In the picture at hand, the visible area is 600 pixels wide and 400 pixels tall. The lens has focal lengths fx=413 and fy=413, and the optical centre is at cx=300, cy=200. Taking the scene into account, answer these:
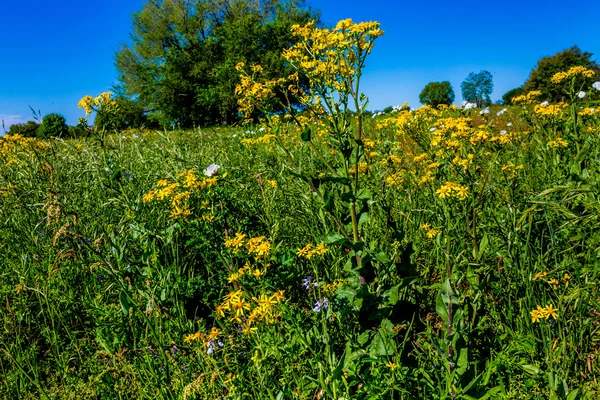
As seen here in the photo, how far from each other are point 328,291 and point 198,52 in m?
33.0

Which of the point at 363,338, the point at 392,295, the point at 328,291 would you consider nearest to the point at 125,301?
the point at 328,291

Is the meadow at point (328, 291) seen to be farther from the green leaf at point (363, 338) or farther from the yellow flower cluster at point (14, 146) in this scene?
the yellow flower cluster at point (14, 146)

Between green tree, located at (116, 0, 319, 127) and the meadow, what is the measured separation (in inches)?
1053

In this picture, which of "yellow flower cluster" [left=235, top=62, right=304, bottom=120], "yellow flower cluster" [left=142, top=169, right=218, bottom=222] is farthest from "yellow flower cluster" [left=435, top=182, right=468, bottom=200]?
"yellow flower cluster" [left=142, top=169, right=218, bottom=222]

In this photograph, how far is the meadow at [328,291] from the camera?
154 cm

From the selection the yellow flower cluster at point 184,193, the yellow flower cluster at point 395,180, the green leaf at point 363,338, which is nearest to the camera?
the green leaf at point 363,338

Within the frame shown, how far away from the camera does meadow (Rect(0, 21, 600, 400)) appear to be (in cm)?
154

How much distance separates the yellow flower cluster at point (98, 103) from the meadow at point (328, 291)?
0.06 feet

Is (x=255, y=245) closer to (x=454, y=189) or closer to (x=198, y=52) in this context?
(x=454, y=189)

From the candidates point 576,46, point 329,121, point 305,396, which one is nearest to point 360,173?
point 329,121

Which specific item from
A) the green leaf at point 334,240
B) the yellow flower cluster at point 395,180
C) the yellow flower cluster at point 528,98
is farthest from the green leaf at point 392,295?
the yellow flower cluster at point 528,98

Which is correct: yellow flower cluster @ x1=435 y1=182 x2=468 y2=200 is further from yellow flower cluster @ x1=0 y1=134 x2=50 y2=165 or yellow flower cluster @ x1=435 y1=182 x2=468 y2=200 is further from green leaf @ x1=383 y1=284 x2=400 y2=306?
yellow flower cluster @ x1=0 y1=134 x2=50 y2=165

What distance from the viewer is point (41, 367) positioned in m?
2.10

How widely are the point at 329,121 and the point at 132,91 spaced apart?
114ft
